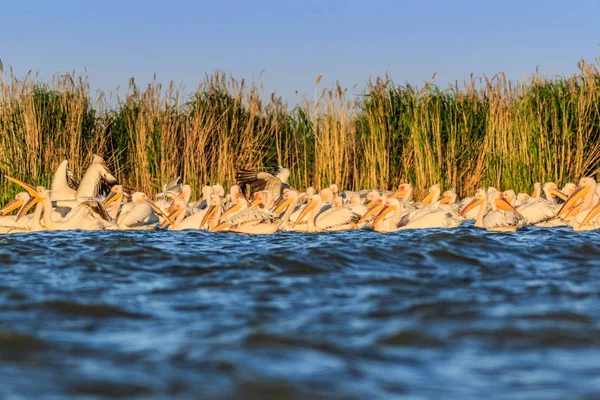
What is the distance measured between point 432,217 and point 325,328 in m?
5.99

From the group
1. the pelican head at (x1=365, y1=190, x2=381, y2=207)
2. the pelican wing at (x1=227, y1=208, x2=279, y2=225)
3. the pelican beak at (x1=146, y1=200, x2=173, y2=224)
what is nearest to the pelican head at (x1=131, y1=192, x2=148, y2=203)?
the pelican beak at (x1=146, y1=200, x2=173, y2=224)

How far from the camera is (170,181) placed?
13531 mm

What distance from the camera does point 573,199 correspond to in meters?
9.84

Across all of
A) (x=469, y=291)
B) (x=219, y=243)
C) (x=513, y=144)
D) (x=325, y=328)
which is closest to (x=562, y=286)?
(x=469, y=291)

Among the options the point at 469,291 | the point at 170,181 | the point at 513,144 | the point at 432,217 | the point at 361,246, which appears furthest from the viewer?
the point at 170,181

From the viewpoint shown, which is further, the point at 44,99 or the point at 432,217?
the point at 44,99

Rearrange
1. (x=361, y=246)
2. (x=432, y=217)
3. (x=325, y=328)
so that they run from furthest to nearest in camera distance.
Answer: (x=432, y=217) < (x=361, y=246) < (x=325, y=328)

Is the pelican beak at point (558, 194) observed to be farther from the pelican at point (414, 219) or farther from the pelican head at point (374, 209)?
the pelican head at point (374, 209)

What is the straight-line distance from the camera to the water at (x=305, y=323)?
119 inches

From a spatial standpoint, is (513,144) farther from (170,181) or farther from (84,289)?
(84,289)

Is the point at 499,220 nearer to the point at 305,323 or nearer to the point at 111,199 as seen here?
the point at 111,199

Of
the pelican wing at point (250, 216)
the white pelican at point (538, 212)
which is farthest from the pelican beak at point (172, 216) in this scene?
the white pelican at point (538, 212)

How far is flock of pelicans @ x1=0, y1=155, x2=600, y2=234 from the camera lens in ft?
32.2

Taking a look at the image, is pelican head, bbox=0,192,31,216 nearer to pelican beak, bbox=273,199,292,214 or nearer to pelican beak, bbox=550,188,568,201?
pelican beak, bbox=273,199,292,214
